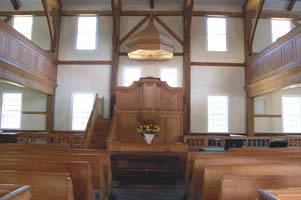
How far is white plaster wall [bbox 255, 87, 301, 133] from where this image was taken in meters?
10.0

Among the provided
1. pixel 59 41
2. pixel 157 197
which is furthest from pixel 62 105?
pixel 157 197

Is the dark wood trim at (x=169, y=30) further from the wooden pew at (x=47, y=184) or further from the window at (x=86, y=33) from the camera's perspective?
the wooden pew at (x=47, y=184)

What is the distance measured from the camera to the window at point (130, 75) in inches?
406

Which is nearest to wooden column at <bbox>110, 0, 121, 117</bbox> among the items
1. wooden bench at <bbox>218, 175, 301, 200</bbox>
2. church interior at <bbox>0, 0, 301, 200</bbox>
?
church interior at <bbox>0, 0, 301, 200</bbox>

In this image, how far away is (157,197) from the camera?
4.20 metres

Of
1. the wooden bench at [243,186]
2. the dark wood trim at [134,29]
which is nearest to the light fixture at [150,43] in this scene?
the dark wood trim at [134,29]

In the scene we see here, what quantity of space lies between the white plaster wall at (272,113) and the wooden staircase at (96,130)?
230 inches

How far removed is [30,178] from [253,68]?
355 inches

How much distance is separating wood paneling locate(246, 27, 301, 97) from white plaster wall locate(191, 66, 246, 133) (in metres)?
0.49

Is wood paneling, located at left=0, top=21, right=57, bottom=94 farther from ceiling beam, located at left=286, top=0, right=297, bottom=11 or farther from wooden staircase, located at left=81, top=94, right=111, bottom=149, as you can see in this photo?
ceiling beam, located at left=286, top=0, right=297, bottom=11

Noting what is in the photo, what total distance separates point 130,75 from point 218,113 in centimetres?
383

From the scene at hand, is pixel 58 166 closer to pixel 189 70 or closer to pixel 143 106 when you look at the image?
pixel 143 106

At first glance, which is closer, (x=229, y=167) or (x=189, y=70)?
(x=229, y=167)

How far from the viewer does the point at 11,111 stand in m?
10.3
